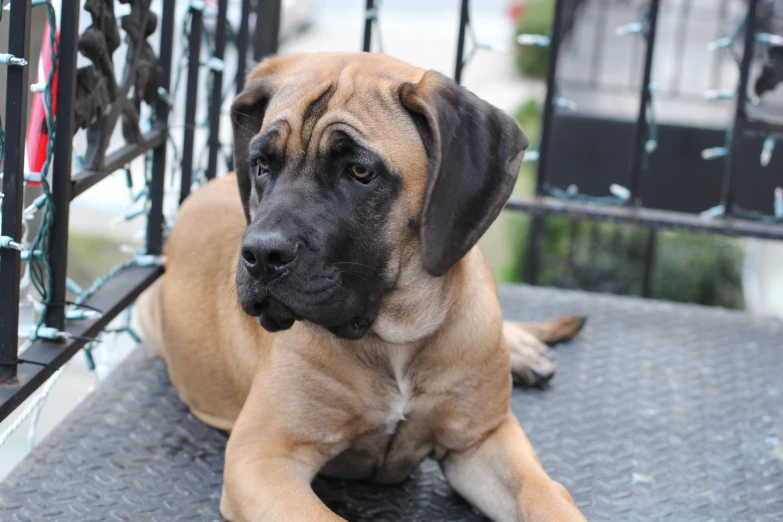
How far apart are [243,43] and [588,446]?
2.23 m

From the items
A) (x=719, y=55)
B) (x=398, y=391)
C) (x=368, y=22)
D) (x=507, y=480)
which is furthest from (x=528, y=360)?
(x=719, y=55)

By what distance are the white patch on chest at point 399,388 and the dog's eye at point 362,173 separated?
1.80 ft

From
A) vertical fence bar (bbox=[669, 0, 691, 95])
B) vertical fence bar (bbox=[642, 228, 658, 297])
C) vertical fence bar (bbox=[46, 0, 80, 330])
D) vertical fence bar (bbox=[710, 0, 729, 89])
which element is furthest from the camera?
vertical fence bar (bbox=[669, 0, 691, 95])

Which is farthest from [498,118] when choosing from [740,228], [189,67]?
[740,228]

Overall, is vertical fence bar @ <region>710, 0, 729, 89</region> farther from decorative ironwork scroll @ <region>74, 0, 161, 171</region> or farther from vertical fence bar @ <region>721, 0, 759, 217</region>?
decorative ironwork scroll @ <region>74, 0, 161, 171</region>

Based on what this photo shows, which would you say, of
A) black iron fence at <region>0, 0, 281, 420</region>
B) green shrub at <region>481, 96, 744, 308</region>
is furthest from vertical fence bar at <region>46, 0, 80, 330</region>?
green shrub at <region>481, 96, 744, 308</region>

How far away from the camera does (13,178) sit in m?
2.55

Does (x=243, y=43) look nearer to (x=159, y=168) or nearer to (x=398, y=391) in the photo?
(x=159, y=168)

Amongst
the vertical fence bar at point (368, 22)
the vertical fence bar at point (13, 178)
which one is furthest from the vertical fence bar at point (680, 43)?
the vertical fence bar at point (13, 178)

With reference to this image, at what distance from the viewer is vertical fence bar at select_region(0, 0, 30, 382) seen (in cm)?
248

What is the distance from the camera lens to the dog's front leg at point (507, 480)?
2.68 meters

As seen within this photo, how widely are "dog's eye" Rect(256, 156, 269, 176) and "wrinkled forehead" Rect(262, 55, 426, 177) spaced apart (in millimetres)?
85

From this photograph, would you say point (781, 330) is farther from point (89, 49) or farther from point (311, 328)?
point (89, 49)

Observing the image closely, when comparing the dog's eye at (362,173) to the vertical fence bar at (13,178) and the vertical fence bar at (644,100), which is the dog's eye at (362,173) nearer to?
the vertical fence bar at (13,178)
